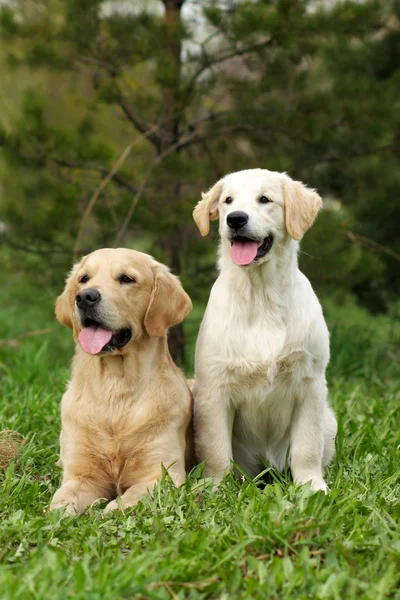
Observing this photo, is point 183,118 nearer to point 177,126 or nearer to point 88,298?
point 177,126

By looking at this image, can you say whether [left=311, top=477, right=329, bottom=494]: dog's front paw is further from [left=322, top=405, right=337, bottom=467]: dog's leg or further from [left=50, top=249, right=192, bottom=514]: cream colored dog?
[left=50, top=249, right=192, bottom=514]: cream colored dog

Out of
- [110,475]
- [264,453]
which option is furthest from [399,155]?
[110,475]

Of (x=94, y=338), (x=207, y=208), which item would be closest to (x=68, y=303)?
(x=94, y=338)

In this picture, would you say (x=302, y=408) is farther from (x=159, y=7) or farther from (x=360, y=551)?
(x=159, y=7)

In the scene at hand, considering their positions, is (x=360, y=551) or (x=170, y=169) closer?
(x=360, y=551)

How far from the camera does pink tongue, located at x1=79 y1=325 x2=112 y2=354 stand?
3.56 metres

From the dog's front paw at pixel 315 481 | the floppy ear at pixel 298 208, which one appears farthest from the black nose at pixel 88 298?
the dog's front paw at pixel 315 481

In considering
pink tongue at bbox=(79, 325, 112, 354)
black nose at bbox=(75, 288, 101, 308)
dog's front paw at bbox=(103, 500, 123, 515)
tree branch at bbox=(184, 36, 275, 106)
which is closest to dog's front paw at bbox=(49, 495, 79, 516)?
dog's front paw at bbox=(103, 500, 123, 515)

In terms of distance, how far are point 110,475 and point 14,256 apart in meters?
3.55

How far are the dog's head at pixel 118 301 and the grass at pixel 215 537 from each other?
723 mm

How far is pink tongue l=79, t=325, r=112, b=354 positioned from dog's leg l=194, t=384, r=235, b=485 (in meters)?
0.56

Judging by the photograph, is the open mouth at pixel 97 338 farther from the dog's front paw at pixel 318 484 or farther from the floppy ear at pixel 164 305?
the dog's front paw at pixel 318 484

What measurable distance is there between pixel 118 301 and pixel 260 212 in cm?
79

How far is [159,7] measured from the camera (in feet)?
21.7
